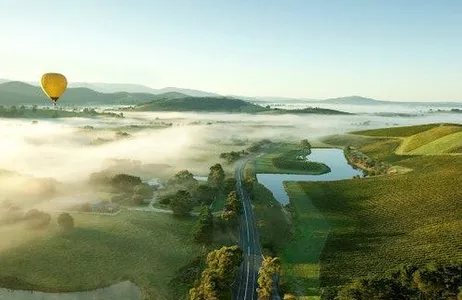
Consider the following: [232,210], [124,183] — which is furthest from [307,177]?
[124,183]

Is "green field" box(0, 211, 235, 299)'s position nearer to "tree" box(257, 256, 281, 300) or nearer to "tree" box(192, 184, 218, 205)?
"tree" box(257, 256, 281, 300)

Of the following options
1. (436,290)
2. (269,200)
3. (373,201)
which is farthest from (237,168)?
(436,290)

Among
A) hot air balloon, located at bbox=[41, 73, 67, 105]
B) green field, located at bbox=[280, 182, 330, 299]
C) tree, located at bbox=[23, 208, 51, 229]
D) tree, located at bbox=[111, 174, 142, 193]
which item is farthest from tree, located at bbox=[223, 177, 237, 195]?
hot air balloon, located at bbox=[41, 73, 67, 105]

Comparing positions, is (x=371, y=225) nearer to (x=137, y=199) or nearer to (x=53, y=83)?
(x=137, y=199)

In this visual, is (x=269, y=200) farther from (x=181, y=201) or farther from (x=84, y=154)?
(x=84, y=154)

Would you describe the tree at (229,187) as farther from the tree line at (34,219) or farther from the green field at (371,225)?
the tree line at (34,219)
